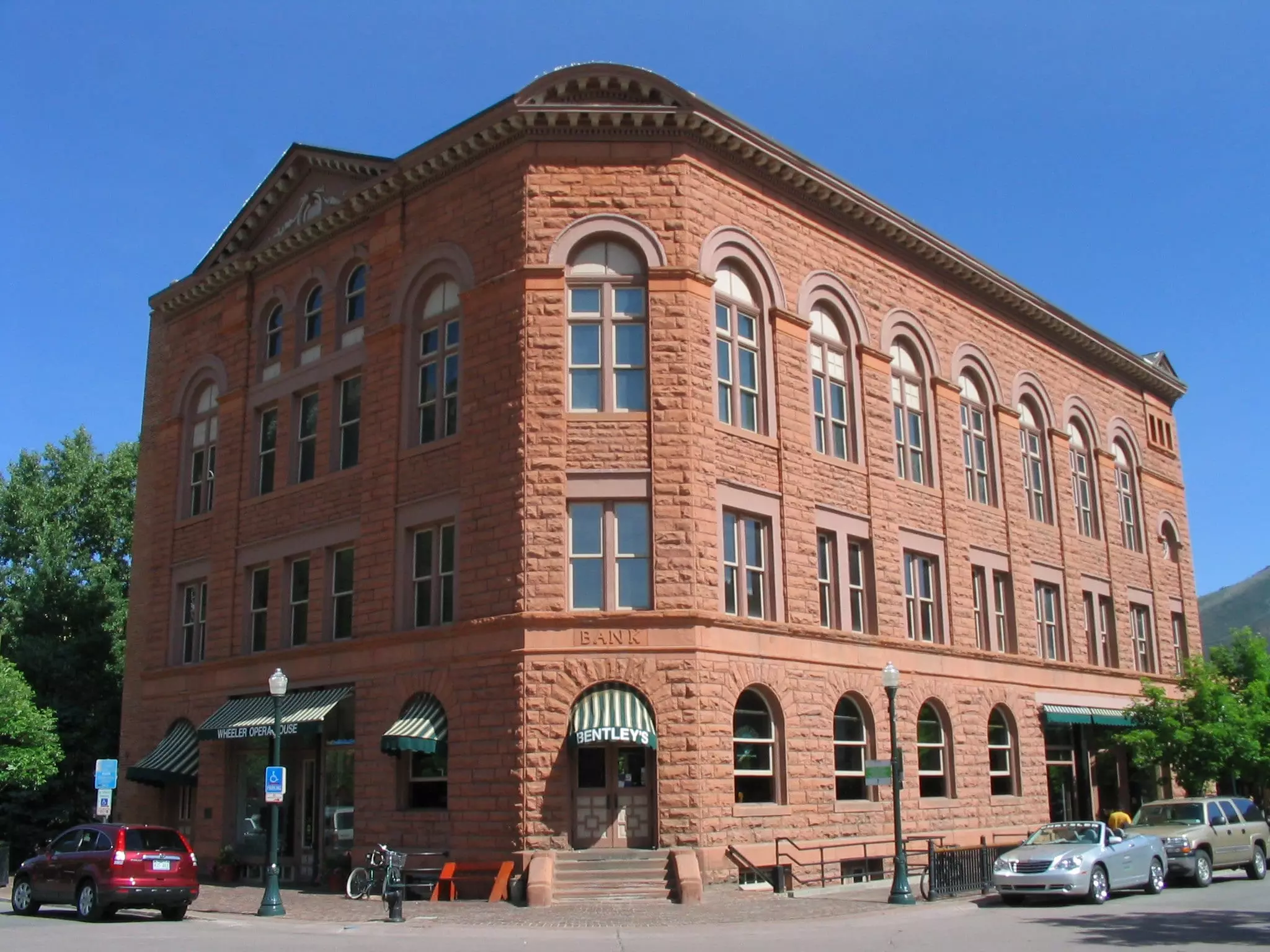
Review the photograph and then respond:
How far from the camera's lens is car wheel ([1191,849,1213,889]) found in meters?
24.3

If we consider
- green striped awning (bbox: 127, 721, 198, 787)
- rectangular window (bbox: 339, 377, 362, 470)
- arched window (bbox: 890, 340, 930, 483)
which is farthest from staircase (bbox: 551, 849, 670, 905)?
green striped awning (bbox: 127, 721, 198, 787)

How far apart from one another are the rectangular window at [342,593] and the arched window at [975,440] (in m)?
15.8

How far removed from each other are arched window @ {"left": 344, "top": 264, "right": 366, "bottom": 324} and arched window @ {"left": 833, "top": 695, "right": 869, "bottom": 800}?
1435 centimetres

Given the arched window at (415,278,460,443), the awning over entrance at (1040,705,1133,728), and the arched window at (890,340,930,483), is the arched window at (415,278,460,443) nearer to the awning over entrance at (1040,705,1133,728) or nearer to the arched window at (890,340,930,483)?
the arched window at (890,340,930,483)

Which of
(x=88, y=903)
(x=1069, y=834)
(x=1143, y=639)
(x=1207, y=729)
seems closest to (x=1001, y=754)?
(x=1207, y=729)

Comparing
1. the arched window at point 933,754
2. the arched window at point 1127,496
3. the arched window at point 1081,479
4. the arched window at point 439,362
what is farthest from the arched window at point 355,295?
the arched window at point 1127,496

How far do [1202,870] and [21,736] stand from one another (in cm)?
2911

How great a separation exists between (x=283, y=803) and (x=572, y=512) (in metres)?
10.3

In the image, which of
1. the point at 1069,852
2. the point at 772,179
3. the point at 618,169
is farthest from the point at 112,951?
the point at 772,179

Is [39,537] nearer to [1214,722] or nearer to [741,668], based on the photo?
[741,668]

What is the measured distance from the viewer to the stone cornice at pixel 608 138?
83.9 feet

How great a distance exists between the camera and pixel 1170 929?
17297 millimetres

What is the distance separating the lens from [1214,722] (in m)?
34.2

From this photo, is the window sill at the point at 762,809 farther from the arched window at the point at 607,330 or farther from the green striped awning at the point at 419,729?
the arched window at the point at 607,330
